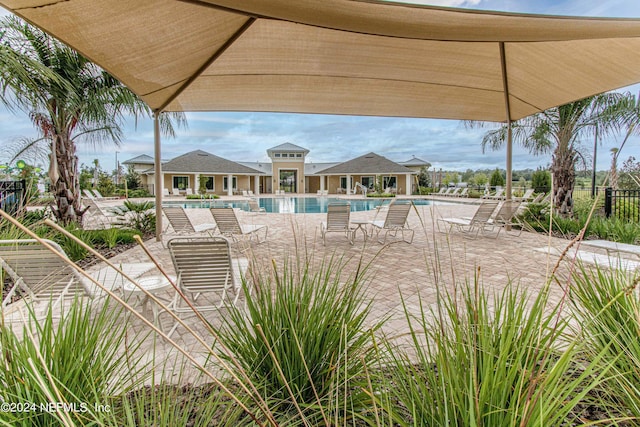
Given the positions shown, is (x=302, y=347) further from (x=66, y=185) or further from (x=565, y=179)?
(x=565, y=179)

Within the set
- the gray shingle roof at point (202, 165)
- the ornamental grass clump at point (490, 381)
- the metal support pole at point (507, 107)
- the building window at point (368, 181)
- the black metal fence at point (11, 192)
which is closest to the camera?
the ornamental grass clump at point (490, 381)

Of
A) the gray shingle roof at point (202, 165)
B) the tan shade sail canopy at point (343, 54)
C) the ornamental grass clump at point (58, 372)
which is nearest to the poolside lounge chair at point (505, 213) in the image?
the tan shade sail canopy at point (343, 54)

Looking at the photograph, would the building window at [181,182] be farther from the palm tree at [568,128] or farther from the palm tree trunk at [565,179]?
the palm tree trunk at [565,179]

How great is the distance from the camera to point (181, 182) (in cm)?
3459

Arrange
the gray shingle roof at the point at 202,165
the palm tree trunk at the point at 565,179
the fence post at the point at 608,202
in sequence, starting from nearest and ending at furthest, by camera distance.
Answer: the fence post at the point at 608,202 → the palm tree trunk at the point at 565,179 → the gray shingle roof at the point at 202,165

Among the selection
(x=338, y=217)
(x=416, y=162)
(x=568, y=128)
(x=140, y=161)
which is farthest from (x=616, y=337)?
(x=140, y=161)

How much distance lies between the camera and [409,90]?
21.1 feet

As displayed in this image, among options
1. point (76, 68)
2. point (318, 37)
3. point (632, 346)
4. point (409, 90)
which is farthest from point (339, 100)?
point (632, 346)

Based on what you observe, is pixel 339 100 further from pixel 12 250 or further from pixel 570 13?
pixel 12 250

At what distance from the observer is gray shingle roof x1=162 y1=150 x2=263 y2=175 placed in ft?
111

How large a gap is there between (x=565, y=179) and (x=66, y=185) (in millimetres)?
14298

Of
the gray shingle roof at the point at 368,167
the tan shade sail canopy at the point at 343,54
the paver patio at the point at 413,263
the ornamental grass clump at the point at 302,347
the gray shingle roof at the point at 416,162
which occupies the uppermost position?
the gray shingle roof at the point at 416,162

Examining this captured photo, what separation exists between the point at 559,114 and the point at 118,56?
11.4 m

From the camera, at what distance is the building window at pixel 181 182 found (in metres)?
34.5
